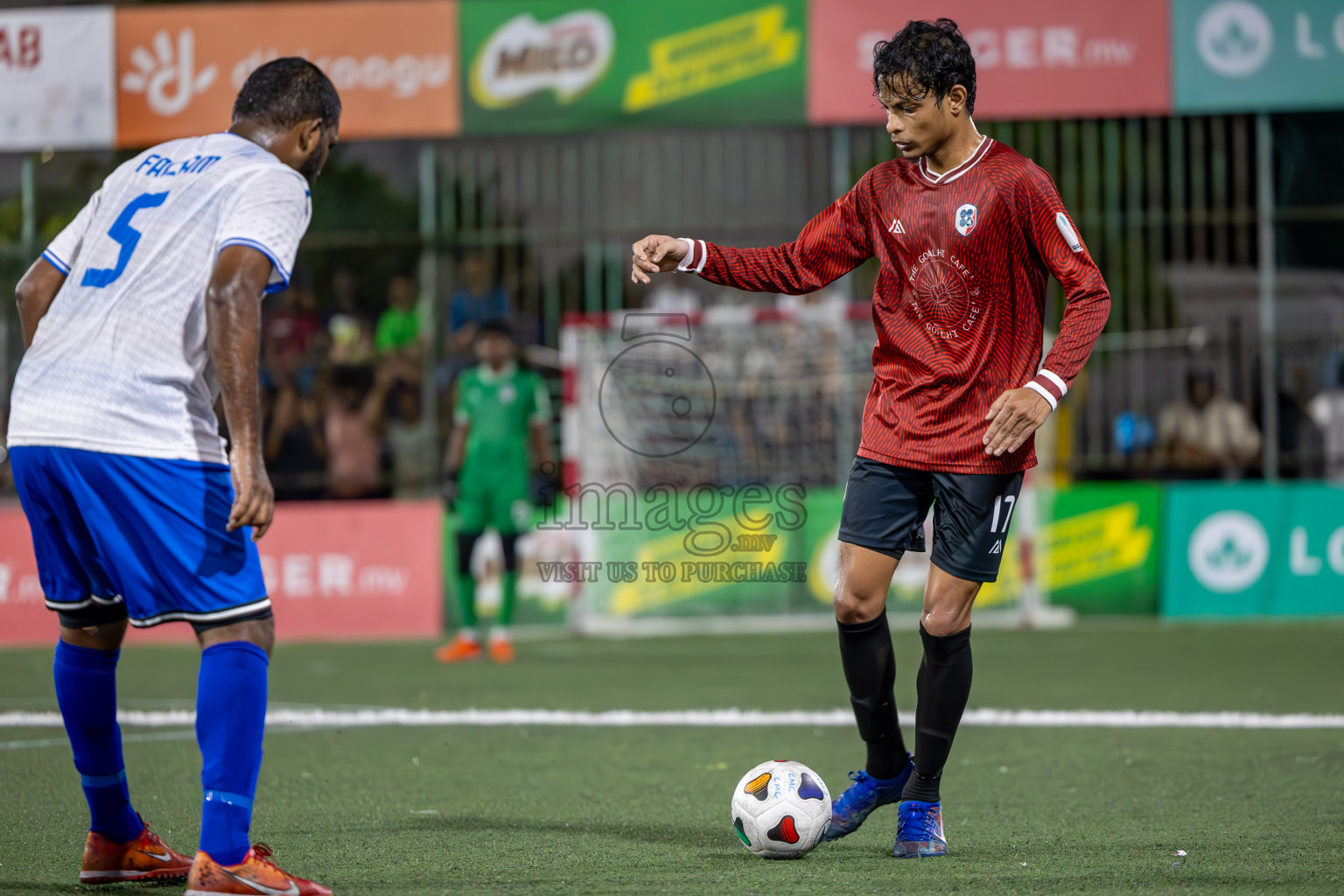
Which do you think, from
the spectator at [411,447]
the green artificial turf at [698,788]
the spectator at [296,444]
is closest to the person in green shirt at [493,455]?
the green artificial turf at [698,788]

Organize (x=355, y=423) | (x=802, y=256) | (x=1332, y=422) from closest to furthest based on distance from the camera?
1. (x=802, y=256)
2. (x=1332, y=422)
3. (x=355, y=423)

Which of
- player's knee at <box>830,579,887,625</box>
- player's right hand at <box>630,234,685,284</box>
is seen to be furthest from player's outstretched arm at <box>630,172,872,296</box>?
player's knee at <box>830,579,887,625</box>

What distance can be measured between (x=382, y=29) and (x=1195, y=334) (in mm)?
6683

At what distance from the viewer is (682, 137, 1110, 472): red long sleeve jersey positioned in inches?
170

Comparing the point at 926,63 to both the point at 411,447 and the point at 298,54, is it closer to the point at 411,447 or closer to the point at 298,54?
the point at 298,54

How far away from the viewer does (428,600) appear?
12.0 m

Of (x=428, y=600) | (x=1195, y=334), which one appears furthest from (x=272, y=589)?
(x=1195, y=334)

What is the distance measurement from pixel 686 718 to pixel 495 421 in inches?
154

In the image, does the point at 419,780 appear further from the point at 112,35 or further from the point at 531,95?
the point at 112,35

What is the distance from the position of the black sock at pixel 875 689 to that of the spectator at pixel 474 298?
866 cm

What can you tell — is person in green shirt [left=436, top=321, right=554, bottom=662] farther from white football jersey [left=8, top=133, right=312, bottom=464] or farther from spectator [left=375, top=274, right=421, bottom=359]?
white football jersey [left=8, top=133, right=312, bottom=464]

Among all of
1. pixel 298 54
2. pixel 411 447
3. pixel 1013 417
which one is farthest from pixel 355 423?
pixel 1013 417

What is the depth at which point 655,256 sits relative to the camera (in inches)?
179

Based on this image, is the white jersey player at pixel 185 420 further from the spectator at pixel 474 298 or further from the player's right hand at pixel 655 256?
the spectator at pixel 474 298
